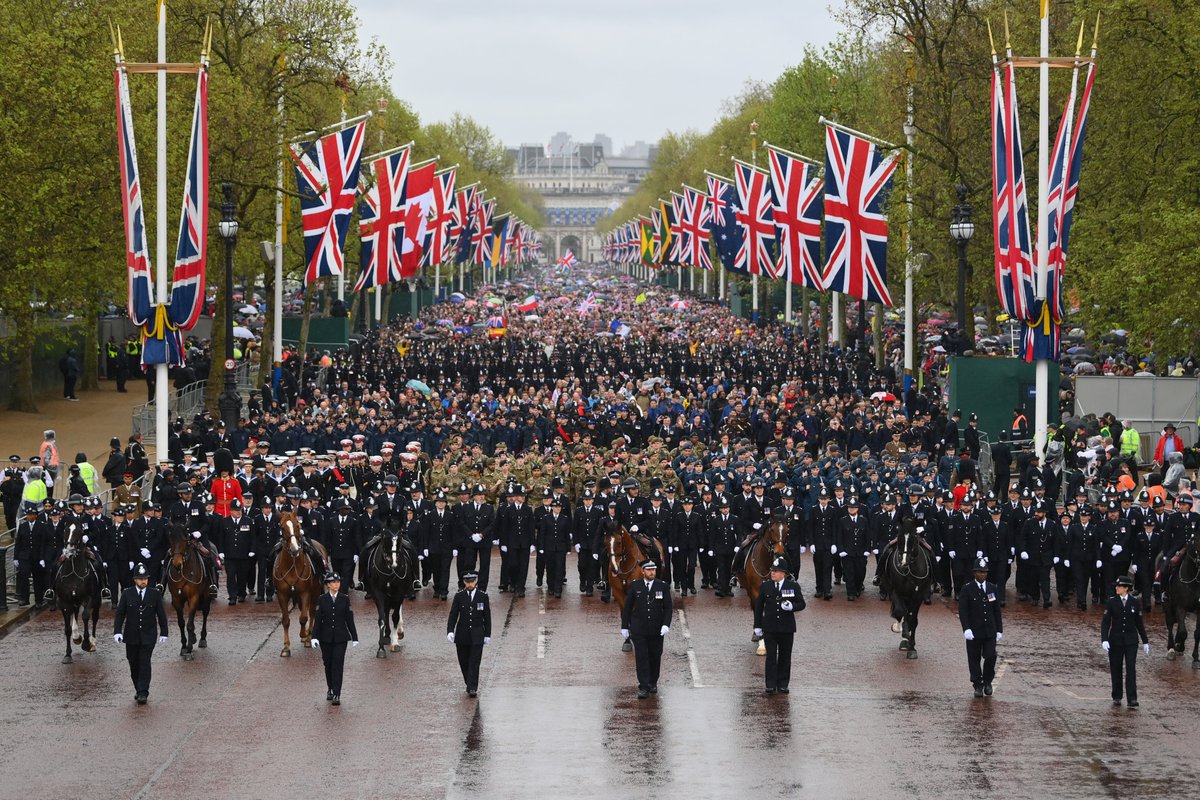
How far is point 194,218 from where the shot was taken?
31.1 m

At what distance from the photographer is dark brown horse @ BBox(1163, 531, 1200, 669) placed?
21.2 meters

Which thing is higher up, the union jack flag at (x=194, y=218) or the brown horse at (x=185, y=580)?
the union jack flag at (x=194, y=218)

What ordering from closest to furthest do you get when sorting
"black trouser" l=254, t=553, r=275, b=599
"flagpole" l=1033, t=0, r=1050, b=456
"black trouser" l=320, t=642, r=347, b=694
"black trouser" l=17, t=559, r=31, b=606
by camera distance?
"black trouser" l=320, t=642, r=347, b=694 → "black trouser" l=17, t=559, r=31, b=606 → "black trouser" l=254, t=553, r=275, b=599 → "flagpole" l=1033, t=0, r=1050, b=456

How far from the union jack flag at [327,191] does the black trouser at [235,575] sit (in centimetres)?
1706

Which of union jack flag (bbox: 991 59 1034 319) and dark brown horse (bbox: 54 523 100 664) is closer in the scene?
dark brown horse (bbox: 54 523 100 664)

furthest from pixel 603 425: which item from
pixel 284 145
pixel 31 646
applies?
pixel 31 646

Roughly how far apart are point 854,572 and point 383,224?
24726 millimetres

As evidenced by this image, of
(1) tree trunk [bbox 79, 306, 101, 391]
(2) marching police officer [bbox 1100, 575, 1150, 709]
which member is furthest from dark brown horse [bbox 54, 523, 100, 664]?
(1) tree trunk [bbox 79, 306, 101, 391]

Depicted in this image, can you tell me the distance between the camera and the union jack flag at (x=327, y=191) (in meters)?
41.0

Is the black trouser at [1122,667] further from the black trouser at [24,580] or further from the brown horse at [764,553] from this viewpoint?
the black trouser at [24,580]

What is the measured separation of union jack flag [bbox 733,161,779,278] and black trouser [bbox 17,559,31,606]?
2992 cm

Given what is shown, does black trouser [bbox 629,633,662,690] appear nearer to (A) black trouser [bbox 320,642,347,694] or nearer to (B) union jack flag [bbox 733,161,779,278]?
(A) black trouser [bbox 320,642,347,694]

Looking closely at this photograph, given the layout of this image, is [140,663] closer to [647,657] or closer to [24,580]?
[647,657]

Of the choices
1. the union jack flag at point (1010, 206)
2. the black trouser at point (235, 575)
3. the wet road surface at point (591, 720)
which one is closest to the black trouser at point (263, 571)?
the black trouser at point (235, 575)
